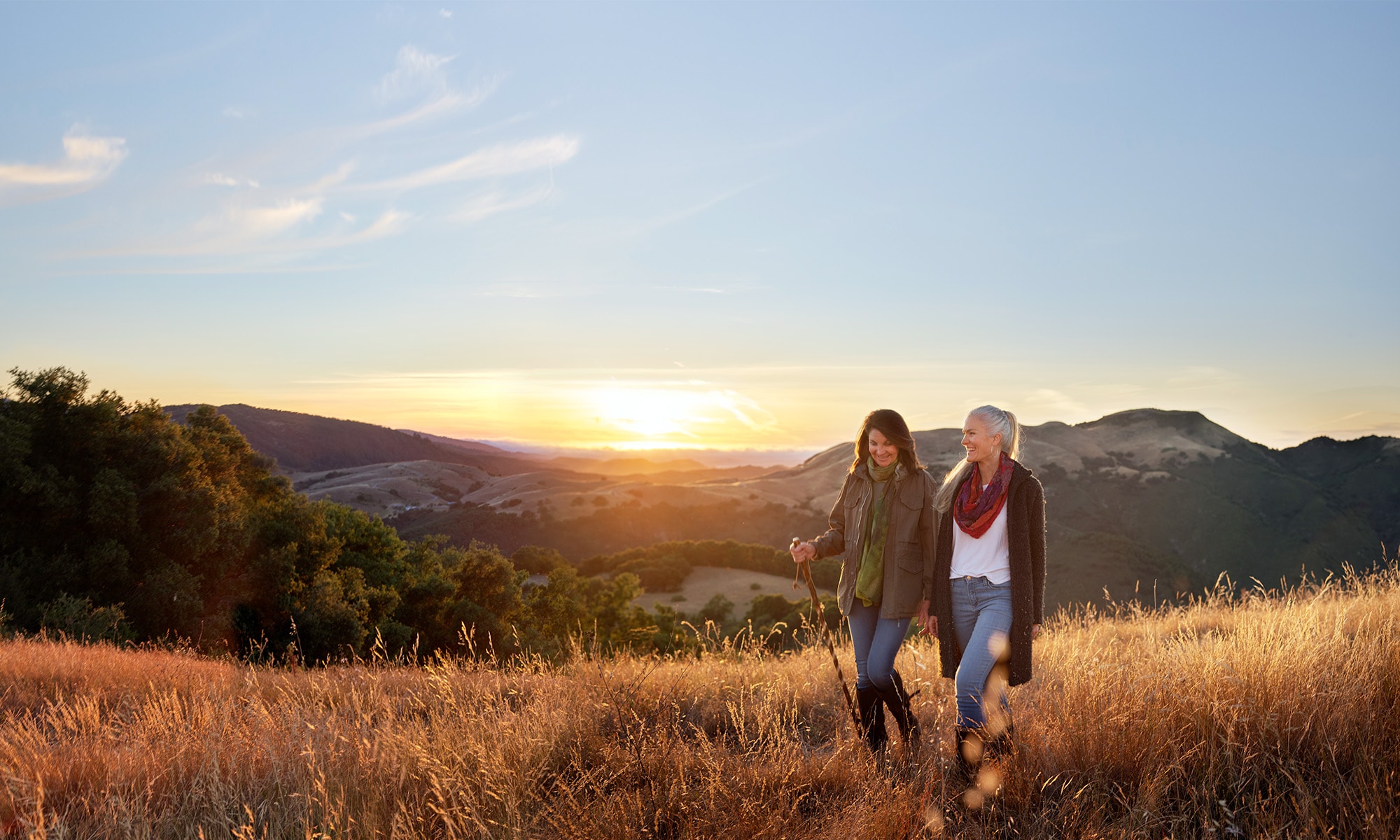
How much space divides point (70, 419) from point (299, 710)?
60.5 feet

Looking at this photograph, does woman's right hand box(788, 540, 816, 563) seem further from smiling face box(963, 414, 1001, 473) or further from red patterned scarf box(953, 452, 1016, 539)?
smiling face box(963, 414, 1001, 473)

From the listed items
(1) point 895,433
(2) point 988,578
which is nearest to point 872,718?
(2) point 988,578

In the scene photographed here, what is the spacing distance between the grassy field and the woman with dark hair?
21 centimetres

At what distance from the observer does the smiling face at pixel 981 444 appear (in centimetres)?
374

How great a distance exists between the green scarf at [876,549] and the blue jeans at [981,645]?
20.7 inches

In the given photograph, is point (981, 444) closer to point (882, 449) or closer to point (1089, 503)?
point (882, 449)

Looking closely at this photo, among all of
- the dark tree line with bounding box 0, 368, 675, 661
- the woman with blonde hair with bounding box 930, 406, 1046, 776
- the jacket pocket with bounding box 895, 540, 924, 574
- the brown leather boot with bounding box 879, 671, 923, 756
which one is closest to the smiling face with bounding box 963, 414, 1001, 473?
the woman with blonde hair with bounding box 930, 406, 1046, 776

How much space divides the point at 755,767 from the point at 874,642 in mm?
1011

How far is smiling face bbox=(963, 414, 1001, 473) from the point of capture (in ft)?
12.3

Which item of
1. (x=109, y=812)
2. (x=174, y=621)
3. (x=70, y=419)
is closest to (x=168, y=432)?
(x=70, y=419)

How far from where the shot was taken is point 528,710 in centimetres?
436

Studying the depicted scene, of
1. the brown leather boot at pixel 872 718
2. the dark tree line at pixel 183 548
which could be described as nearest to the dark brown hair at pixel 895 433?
the brown leather boot at pixel 872 718

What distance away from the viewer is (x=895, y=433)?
13.9 ft

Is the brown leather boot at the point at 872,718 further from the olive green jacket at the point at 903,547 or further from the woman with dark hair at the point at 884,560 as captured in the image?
the olive green jacket at the point at 903,547
